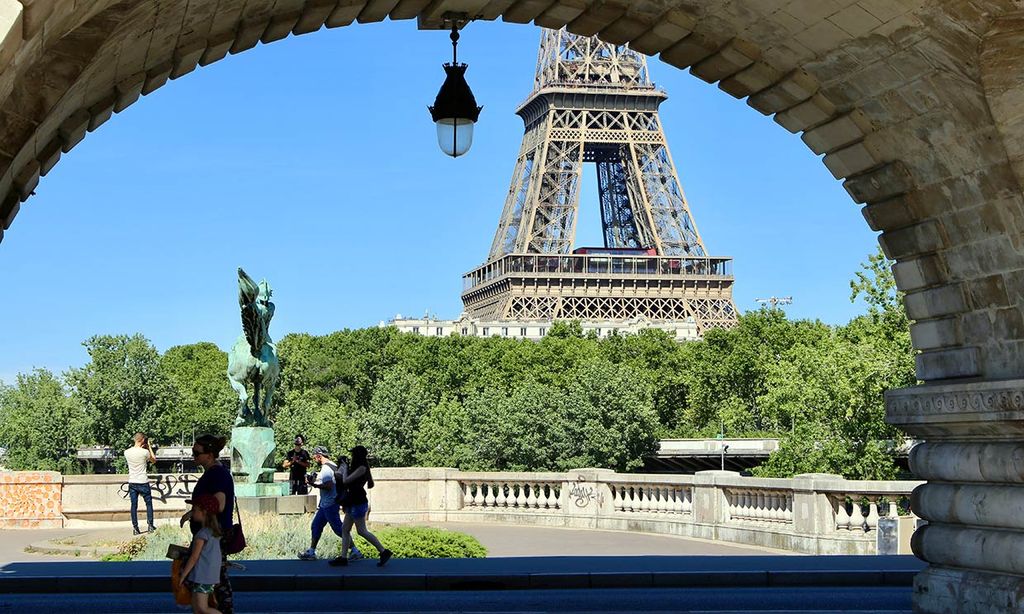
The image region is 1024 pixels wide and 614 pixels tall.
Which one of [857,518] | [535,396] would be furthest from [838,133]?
[535,396]

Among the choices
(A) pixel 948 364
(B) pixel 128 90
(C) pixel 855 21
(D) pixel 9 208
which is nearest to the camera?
(D) pixel 9 208

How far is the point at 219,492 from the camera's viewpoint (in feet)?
35.6

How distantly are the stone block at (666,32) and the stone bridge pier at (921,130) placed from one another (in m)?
0.02

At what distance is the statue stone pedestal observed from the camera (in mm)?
23797

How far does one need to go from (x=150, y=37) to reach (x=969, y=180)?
6.92 m

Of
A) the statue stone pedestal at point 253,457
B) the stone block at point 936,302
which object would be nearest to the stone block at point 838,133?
the stone block at point 936,302

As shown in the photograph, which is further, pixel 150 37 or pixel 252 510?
pixel 252 510

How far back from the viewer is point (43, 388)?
81.1 metres

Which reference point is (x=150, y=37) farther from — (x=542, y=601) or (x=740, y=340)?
(x=740, y=340)

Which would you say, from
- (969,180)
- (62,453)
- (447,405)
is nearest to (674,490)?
(969,180)

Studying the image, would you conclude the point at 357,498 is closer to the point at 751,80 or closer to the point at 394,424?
the point at 751,80

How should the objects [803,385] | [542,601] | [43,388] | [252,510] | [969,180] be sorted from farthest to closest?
[43,388] → [803,385] → [252,510] → [542,601] → [969,180]

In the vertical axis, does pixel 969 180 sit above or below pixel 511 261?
below

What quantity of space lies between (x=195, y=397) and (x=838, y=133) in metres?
82.9
